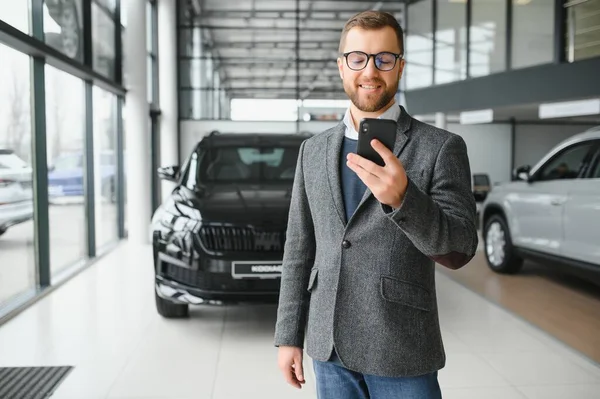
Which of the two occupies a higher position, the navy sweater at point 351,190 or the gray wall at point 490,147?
the gray wall at point 490,147

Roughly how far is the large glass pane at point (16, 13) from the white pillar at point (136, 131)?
13.1ft

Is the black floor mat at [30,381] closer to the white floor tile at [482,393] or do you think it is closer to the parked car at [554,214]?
the white floor tile at [482,393]

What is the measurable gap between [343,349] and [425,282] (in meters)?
0.25

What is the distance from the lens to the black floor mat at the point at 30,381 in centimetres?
336

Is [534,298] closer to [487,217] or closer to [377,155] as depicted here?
[487,217]

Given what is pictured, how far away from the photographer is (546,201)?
5.94 metres

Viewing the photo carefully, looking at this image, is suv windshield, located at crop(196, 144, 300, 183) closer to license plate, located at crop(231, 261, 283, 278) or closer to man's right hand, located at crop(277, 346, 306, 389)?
license plate, located at crop(231, 261, 283, 278)

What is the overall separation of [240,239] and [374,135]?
3238 mm

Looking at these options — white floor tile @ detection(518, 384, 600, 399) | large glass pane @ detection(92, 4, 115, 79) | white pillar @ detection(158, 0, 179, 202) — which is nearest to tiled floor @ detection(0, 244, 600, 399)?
white floor tile @ detection(518, 384, 600, 399)

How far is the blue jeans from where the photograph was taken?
1401mm

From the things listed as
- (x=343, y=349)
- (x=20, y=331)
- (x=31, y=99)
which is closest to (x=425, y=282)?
(x=343, y=349)

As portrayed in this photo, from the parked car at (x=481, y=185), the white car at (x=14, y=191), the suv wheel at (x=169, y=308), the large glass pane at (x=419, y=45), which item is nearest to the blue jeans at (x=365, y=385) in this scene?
the suv wheel at (x=169, y=308)

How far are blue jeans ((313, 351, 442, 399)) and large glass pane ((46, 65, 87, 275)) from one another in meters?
5.64

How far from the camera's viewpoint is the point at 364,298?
140 cm
